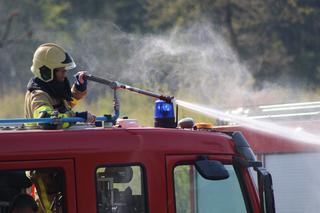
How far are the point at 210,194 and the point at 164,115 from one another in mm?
586

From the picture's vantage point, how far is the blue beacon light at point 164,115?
20.5 feet

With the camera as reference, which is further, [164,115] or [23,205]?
[164,115]

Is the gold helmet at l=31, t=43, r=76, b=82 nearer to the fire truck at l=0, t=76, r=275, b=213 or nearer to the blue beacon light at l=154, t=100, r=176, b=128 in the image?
the fire truck at l=0, t=76, r=275, b=213

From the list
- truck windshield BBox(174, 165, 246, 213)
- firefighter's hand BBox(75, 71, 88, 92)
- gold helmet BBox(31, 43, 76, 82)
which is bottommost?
truck windshield BBox(174, 165, 246, 213)

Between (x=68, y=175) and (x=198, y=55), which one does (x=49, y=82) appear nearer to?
(x=68, y=175)

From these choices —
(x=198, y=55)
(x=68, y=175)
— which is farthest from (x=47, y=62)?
(x=198, y=55)

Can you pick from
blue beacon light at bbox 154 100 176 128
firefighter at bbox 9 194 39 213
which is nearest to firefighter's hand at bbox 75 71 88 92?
blue beacon light at bbox 154 100 176 128

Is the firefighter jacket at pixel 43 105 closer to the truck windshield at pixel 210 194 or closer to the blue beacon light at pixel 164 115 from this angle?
the blue beacon light at pixel 164 115

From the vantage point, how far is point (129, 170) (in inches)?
229

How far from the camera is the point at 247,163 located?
5965 mm

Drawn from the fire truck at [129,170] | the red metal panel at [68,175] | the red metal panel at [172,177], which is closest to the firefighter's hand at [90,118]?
the fire truck at [129,170]

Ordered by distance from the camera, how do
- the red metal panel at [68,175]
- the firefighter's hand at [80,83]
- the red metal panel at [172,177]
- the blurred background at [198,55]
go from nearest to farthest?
the red metal panel at [68,175], the red metal panel at [172,177], the firefighter's hand at [80,83], the blurred background at [198,55]

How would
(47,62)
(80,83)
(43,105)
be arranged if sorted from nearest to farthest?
(43,105) < (47,62) < (80,83)

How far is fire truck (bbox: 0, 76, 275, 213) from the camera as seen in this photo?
5680 mm
